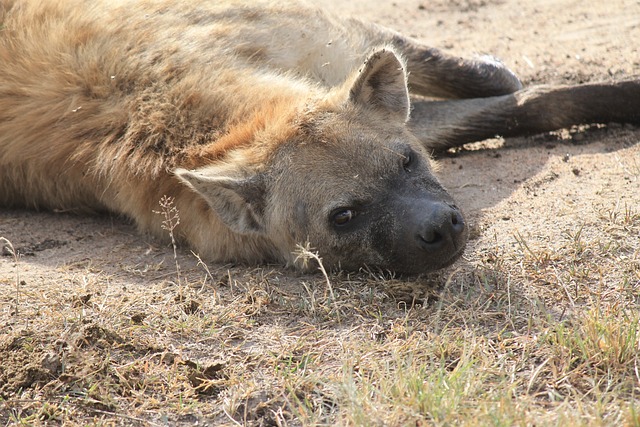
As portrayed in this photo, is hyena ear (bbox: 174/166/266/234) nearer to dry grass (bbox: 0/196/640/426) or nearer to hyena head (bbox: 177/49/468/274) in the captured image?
hyena head (bbox: 177/49/468/274)

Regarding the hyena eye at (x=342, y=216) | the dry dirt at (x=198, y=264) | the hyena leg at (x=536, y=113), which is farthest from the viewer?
the hyena leg at (x=536, y=113)

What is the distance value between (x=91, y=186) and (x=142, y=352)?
1372 millimetres

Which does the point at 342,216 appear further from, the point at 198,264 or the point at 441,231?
the point at 198,264

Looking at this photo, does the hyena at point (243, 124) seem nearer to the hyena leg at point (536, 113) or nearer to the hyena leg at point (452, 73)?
the hyena leg at point (536, 113)

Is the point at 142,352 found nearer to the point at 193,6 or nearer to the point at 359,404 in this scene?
the point at 359,404

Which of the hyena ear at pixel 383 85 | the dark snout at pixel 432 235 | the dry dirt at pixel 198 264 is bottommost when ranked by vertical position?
the dry dirt at pixel 198 264

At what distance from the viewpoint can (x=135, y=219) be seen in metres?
3.90

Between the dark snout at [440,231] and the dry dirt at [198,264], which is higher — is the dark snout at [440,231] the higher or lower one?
the higher one

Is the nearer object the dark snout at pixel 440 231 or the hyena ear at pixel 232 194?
the dark snout at pixel 440 231

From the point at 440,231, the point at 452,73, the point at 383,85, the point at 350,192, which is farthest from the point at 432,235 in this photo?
the point at 452,73

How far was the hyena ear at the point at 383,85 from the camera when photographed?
11.5 ft

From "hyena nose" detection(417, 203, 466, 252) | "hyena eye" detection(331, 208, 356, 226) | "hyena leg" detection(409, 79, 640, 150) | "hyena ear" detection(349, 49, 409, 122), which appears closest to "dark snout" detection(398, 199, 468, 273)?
"hyena nose" detection(417, 203, 466, 252)

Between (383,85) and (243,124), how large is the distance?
61cm

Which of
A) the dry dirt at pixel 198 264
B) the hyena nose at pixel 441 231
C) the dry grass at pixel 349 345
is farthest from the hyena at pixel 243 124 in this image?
the dry grass at pixel 349 345
